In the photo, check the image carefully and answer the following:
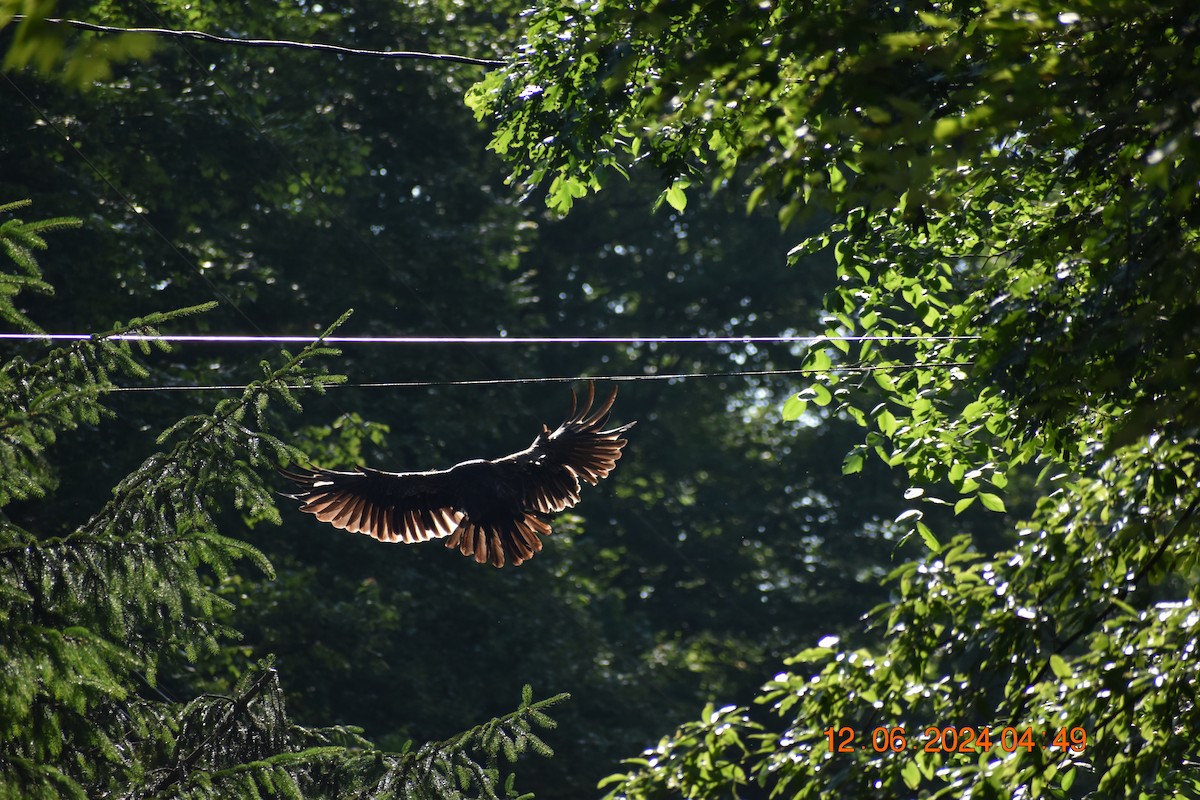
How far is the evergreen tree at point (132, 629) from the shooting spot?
3626 millimetres

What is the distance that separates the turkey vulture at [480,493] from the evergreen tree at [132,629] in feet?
1.03

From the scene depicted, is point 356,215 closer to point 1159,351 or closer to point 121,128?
point 121,128

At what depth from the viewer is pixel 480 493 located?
15.2 ft

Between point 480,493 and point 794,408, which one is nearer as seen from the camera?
point 794,408

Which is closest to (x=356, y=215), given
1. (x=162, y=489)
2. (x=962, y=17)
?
(x=162, y=489)

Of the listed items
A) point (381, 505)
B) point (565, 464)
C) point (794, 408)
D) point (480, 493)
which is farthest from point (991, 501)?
point (381, 505)

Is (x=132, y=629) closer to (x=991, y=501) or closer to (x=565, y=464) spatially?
(x=565, y=464)

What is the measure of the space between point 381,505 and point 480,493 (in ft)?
1.34

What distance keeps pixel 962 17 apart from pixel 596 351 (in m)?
14.6

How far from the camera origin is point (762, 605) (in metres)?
17.7
